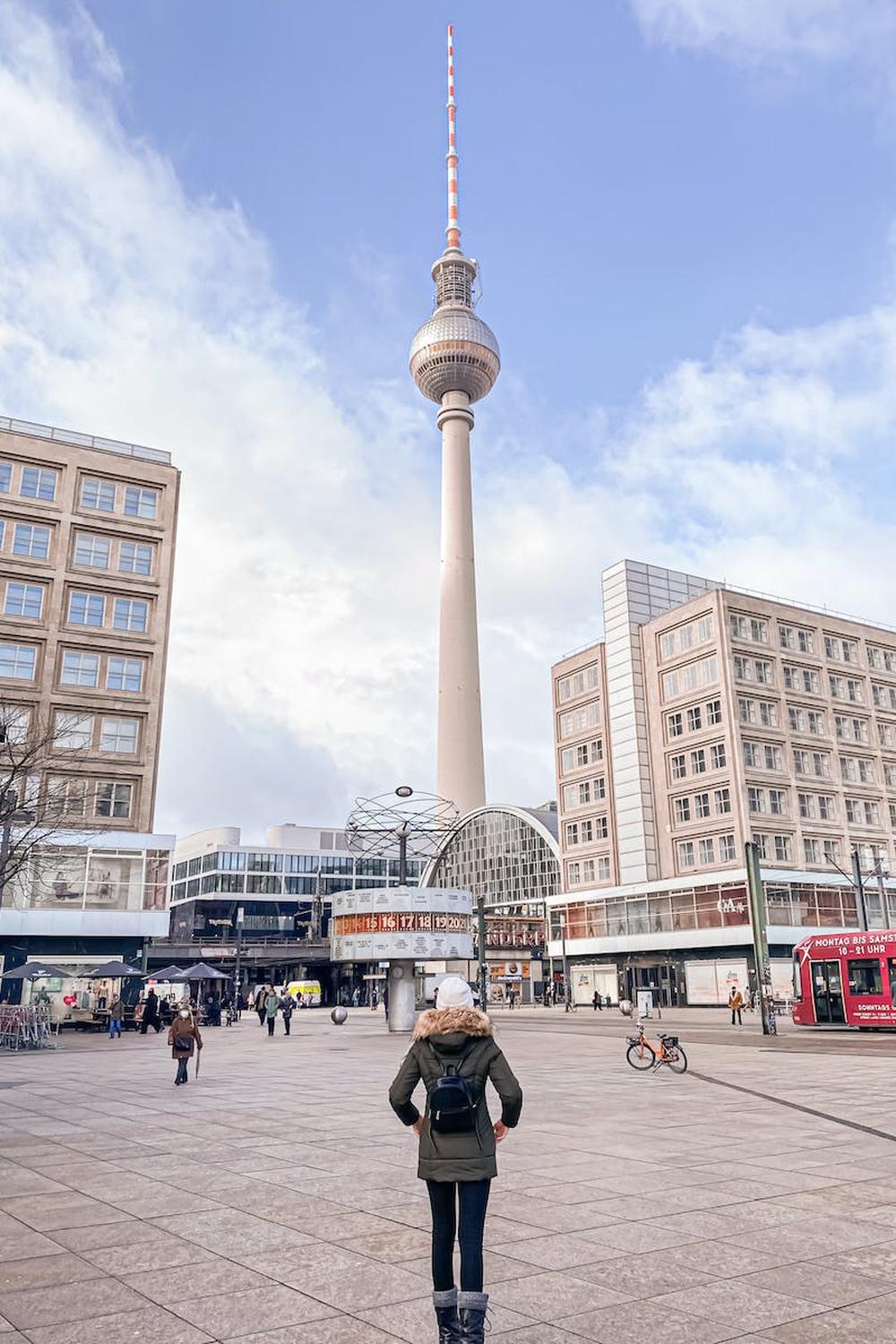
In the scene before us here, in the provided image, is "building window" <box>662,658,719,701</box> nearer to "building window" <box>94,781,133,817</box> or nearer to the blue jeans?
"building window" <box>94,781,133,817</box>

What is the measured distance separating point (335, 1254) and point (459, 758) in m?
105

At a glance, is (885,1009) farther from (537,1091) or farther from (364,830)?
(364,830)

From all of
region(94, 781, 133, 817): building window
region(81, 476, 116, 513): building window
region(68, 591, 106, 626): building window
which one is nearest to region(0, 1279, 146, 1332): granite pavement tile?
region(94, 781, 133, 817): building window

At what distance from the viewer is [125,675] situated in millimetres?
55312

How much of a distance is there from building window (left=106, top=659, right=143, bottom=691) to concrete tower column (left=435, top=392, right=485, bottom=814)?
57885 millimetres

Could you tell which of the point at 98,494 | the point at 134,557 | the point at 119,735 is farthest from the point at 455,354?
A: the point at 119,735

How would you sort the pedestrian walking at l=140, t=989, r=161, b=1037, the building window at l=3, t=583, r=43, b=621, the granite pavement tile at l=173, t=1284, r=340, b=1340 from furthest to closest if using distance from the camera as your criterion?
the building window at l=3, t=583, r=43, b=621 < the pedestrian walking at l=140, t=989, r=161, b=1037 < the granite pavement tile at l=173, t=1284, r=340, b=1340

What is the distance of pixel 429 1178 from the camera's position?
547 cm

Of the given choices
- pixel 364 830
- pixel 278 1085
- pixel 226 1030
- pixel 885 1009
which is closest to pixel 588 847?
pixel 364 830

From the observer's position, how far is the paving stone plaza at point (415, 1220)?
6.19m

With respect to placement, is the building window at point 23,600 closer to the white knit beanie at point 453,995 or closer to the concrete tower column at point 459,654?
the white knit beanie at point 453,995

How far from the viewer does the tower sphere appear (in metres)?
124

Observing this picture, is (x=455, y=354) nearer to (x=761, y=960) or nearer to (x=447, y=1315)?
(x=761, y=960)

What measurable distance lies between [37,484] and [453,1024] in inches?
2223
